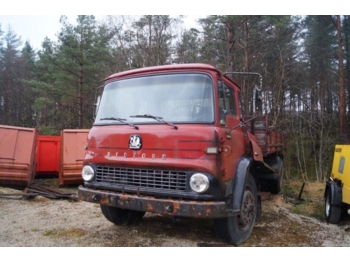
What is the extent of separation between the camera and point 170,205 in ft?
10.7

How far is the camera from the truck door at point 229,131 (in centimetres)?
352

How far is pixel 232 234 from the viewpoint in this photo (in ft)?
12.2

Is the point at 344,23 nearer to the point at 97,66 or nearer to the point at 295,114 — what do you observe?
the point at 295,114

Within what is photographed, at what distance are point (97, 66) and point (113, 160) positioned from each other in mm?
14567

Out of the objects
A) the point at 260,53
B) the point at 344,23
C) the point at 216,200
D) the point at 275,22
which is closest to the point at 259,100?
the point at 216,200

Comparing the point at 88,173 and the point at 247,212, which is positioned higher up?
the point at 88,173

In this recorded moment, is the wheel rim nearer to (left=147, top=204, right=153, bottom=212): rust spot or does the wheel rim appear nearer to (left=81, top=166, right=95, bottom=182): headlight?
(left=147, top=204, right=153, bottom=212): rust spot

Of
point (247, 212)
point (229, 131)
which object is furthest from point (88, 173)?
point (247, 212)

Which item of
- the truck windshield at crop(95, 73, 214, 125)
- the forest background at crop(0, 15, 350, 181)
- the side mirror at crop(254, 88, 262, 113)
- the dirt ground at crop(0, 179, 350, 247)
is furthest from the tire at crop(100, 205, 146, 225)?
the forest background at crop(0, 15, 350, 181)

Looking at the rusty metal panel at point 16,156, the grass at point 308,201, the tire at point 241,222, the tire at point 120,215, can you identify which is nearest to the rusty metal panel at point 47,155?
the rusty metal panel at point 16,156

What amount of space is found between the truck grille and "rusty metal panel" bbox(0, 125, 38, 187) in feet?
15.6

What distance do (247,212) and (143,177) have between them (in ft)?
5.18

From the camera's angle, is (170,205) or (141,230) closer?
(170,205)

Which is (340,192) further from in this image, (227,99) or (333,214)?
(227,99)
